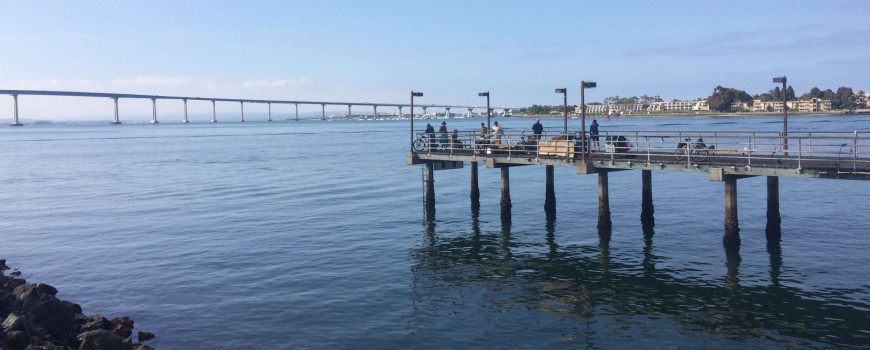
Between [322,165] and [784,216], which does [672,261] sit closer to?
[784,216]

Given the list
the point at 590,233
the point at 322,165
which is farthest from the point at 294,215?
the point at 322,165

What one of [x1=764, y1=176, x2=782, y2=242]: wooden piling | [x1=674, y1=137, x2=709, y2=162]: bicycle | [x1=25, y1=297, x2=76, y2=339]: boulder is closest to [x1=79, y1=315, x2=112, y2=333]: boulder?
[x1=25, y1=297, x2=76, y2=339]: boulder

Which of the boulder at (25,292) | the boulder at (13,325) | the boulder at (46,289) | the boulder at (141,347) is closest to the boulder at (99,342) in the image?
the boulder at (141,347)

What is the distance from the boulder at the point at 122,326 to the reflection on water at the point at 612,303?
731 cm

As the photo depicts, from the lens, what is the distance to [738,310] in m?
19.5

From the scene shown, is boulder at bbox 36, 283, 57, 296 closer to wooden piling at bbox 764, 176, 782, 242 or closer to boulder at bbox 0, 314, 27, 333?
boulder at bbox 0, 314, 27, 333

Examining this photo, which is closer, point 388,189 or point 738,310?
point 738,310

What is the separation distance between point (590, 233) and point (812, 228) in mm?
9492

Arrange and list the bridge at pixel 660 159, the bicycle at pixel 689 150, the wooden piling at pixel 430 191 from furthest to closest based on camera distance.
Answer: the wooden piling at pixel 430 191, the bicycle at pixel 689 150, the bridge at pixel 660 159

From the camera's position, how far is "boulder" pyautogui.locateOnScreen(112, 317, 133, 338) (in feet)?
59.1

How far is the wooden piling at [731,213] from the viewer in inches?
955

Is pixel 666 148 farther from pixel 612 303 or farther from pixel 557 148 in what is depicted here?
pixel 612 303

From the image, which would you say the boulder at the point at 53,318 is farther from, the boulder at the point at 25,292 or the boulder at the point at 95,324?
the boulder at the point at 25,292

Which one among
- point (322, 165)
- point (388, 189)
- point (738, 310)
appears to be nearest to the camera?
point (738, 310)
